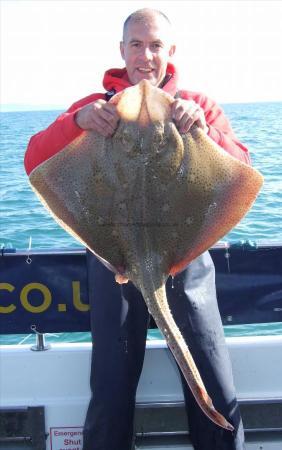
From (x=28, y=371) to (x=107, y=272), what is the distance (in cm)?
110

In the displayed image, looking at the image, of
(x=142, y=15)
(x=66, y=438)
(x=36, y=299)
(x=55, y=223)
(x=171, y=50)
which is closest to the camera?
(x=142, y=15)

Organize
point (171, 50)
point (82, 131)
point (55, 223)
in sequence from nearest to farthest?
point (82, 131) < point (171, 50) < point (55, 223)

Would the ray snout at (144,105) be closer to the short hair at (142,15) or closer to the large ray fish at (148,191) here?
the large ray fish at (148,191)

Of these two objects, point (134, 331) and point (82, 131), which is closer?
point (82, 131)

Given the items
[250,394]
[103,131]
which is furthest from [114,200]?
[250,394]

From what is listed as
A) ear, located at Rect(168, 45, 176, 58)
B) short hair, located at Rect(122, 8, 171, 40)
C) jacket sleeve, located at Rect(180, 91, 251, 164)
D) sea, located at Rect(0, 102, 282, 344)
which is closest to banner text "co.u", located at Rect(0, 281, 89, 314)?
jacket sleeve, located at Rect(180, 91, 251, 164)

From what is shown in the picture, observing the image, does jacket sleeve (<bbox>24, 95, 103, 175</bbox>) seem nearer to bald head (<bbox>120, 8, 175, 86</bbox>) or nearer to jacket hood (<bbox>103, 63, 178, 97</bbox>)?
jacket hood (<bbox>103, 63, 178, 97</bbox>)

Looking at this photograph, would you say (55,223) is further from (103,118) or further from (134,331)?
(103,118)

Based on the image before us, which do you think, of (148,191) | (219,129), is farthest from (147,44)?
(148,191)

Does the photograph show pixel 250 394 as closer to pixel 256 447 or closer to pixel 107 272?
pixel 256 447

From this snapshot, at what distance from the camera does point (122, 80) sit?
3.01 m

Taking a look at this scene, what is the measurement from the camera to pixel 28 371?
366 centimetres

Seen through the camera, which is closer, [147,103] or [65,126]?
[147,103]

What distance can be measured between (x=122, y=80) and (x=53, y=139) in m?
0.53
